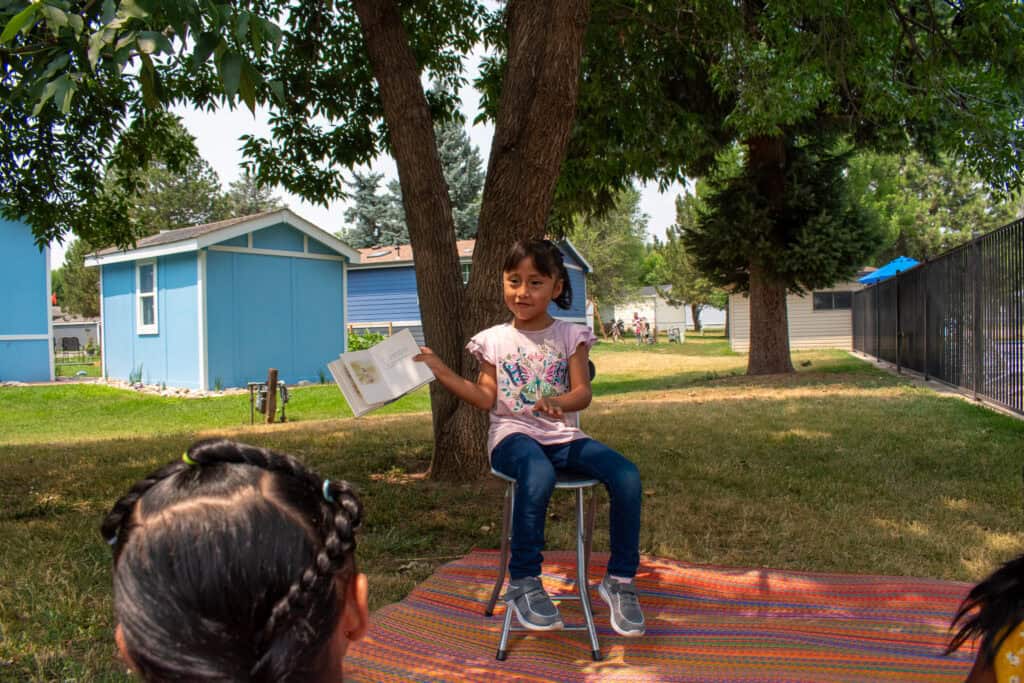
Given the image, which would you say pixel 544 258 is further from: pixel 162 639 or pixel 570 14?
pixel 162 639

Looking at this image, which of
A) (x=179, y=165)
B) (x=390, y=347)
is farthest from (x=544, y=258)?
(x=179, y=165)

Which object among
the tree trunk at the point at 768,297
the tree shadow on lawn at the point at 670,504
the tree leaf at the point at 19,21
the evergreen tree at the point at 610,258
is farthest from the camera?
the evergreen tree at the point at 610,258

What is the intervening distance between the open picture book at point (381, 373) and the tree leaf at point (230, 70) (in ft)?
5.39

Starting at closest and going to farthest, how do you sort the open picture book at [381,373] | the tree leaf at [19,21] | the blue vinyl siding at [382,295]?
the tree leaf at [19,21] → the open picture book at [381,373] → the blue vinyl siding at [382,295]

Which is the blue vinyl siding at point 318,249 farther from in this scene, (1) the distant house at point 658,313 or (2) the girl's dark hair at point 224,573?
(1) the distant house at point 658,313

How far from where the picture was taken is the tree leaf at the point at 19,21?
231 cm

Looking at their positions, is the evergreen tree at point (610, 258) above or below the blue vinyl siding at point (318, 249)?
above

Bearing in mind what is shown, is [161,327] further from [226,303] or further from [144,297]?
[226,303]

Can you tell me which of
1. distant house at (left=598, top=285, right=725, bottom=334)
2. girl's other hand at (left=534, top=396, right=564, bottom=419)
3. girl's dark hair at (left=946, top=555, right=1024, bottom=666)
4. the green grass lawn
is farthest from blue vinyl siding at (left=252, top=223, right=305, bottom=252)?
distant house at (left=598, top=285, right=725, bottom=334)

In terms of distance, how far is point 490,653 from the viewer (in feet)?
10.7

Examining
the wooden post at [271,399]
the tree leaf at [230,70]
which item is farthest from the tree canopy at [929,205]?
the tree leaf at [230,70]

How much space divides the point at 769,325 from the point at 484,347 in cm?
1388

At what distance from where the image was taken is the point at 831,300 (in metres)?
32.1

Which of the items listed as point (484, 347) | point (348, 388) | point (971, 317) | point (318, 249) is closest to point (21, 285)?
point (318, 249)
